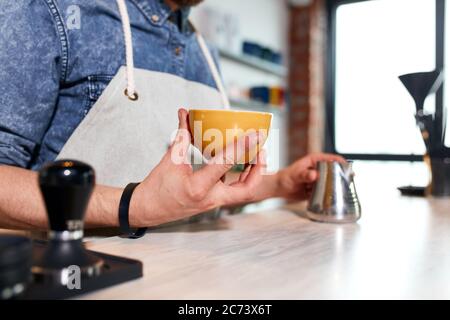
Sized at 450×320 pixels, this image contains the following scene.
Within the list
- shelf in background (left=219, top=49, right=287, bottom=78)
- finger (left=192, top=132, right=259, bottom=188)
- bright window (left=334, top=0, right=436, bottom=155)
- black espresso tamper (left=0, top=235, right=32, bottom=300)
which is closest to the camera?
black espresso tamper (left=0, top=235, right=32, bottom=300)

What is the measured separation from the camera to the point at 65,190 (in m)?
0.46

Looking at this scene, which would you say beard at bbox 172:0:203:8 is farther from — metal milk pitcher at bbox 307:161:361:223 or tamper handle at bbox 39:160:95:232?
tamper handle at bbox 39:160:95:232

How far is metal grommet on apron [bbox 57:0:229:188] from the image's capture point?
37.5 inches

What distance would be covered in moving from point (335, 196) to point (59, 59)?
25.7 inches

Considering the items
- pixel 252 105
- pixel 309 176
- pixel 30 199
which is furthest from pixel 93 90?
pixel 252 105

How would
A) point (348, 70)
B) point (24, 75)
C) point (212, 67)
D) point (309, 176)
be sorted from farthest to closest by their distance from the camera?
1. point (348, 70)
2. point (212, 67)
3. point (309, 176)
4. point (24, 75)

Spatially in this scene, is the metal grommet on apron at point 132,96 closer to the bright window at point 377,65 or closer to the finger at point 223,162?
the finger at point 223,162

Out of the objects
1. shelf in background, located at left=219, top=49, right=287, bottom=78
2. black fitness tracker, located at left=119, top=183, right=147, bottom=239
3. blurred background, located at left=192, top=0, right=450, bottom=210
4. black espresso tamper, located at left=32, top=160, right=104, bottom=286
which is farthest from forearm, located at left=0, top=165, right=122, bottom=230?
blurred background, located at left=192, top=0, right=450, bottom=210

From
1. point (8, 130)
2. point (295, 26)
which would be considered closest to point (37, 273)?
point (8, 130)

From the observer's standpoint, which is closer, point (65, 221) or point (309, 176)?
point (65, 221)

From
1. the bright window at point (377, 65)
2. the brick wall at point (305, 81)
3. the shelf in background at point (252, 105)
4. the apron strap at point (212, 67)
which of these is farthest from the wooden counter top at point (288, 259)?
the bright window at point (377, 65)

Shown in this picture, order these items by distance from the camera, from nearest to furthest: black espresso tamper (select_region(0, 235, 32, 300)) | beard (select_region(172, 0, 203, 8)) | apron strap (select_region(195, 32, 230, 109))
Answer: black espresso tamper (select_region(0, 235, 32, 300))
beard (select_region(172, 0, 203, 8))
apron strap (select_region(195, 32, 230, 109))

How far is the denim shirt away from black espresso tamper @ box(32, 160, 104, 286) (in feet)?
1.28

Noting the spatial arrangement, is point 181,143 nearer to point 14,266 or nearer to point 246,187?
point 246,187
